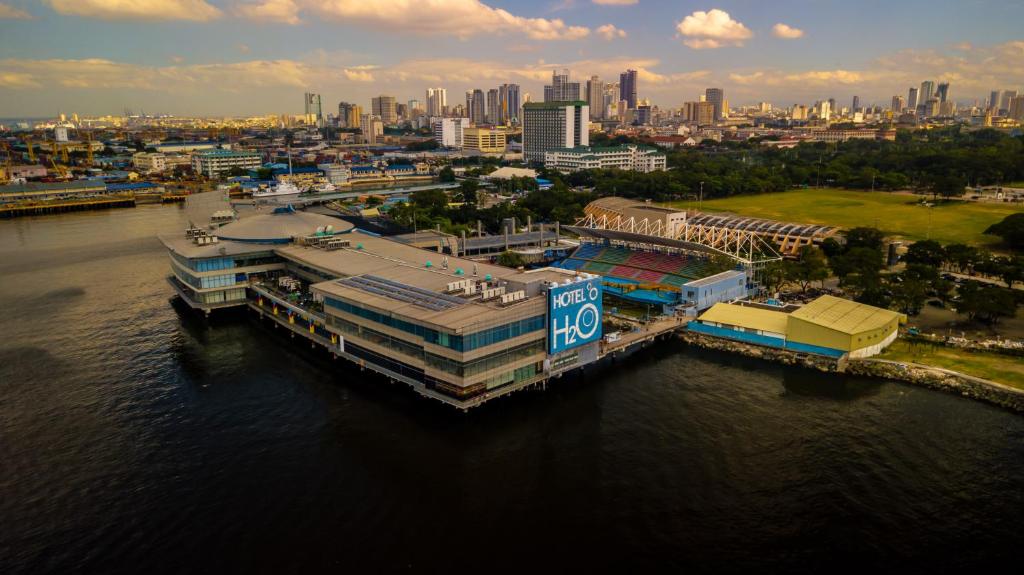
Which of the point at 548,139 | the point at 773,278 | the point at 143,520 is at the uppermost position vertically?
the point at 548,139

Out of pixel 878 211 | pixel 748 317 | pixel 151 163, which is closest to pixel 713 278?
pixel 748 317

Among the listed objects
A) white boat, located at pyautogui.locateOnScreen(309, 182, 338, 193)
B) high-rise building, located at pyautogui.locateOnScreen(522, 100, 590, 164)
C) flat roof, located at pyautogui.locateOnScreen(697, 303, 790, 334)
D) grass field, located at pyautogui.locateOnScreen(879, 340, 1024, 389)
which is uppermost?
high-rise building, located at pyautogui.locateOnScreen(522, 100, 590, 164)

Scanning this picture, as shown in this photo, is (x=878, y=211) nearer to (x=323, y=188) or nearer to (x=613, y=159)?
(x=613, y=159)

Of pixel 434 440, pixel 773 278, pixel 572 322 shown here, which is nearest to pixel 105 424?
pixel 434 440

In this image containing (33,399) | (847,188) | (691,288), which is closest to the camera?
(33,399)

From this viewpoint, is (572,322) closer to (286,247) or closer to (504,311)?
(504,311)

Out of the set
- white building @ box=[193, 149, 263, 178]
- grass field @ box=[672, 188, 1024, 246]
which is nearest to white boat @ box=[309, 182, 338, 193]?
white building @ box=[193, 149, 263, 178]

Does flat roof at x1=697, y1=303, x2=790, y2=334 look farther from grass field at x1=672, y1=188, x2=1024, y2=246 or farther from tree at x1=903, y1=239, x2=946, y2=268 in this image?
grass field at x1=672, y1=188, x2=1024, y2=246
